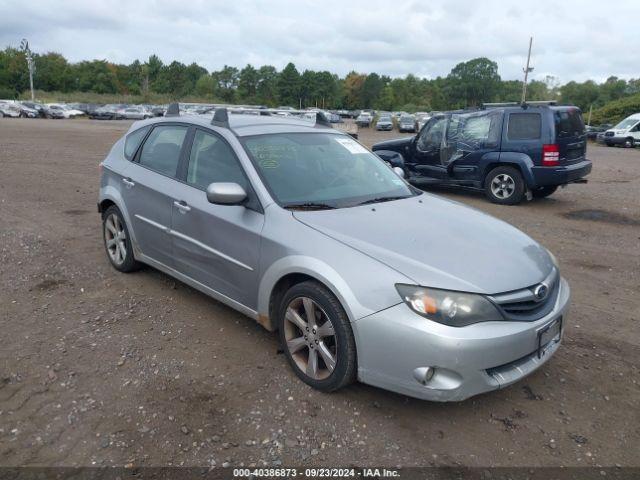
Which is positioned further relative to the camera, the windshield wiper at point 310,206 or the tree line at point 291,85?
the tree line at point 291,85

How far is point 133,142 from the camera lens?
525 centimetres

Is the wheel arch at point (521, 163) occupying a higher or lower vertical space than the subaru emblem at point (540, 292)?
higher

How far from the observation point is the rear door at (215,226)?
3705 mm

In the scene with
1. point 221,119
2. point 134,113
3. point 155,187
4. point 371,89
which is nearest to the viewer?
point 221,119

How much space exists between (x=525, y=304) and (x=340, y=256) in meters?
1.13

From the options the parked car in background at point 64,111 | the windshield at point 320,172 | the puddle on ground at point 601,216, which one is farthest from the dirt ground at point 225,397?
the parked car in background at point 64,111

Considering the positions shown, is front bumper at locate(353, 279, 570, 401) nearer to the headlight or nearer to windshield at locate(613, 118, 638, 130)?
the headlight

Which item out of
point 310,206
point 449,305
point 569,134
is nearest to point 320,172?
point 310,206

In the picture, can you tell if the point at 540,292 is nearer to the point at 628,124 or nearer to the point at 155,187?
the point at 155,187

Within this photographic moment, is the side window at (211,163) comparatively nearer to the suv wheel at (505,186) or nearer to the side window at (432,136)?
the suv wheel at (505,186)

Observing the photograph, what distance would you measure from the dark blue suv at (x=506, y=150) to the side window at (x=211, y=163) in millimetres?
7025

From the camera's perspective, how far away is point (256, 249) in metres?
3.61

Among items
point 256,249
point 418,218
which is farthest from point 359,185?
point 256,249

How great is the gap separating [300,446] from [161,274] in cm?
305
